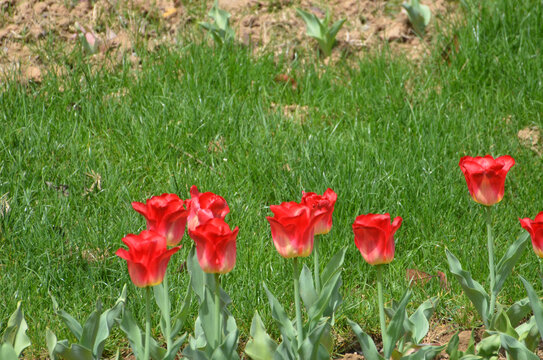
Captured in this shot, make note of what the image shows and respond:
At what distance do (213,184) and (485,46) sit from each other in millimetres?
1781

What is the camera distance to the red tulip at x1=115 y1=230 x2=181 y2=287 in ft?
5.32

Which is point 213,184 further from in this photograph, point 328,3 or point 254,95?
point 328,3

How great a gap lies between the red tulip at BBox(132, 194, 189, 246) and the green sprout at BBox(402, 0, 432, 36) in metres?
2.60

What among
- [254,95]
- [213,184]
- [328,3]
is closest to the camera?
[213,184]

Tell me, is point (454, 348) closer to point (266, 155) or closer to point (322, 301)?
point (322, 301)

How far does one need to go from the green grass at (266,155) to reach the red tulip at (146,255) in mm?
695

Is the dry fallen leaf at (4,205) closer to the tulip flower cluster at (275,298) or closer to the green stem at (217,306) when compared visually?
the tulip flower cluster at (275,298)

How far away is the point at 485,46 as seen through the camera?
12.3 ft

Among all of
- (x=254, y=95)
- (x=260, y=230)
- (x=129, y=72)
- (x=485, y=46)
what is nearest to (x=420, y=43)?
(x=485, y=46)

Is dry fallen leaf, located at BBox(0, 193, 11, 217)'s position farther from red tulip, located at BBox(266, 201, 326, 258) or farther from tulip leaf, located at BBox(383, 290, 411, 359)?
tulip leaf, located at BBox(383, 290, 411, 359)

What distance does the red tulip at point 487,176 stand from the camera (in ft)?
6.27

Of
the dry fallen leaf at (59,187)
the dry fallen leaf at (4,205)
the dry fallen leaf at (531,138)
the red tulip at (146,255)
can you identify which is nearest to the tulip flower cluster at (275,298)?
the red tulip at (146,255)

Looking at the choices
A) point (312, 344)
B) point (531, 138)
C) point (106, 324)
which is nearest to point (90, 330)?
point (106, 324)

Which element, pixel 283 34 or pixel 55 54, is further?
pixel 283 34
